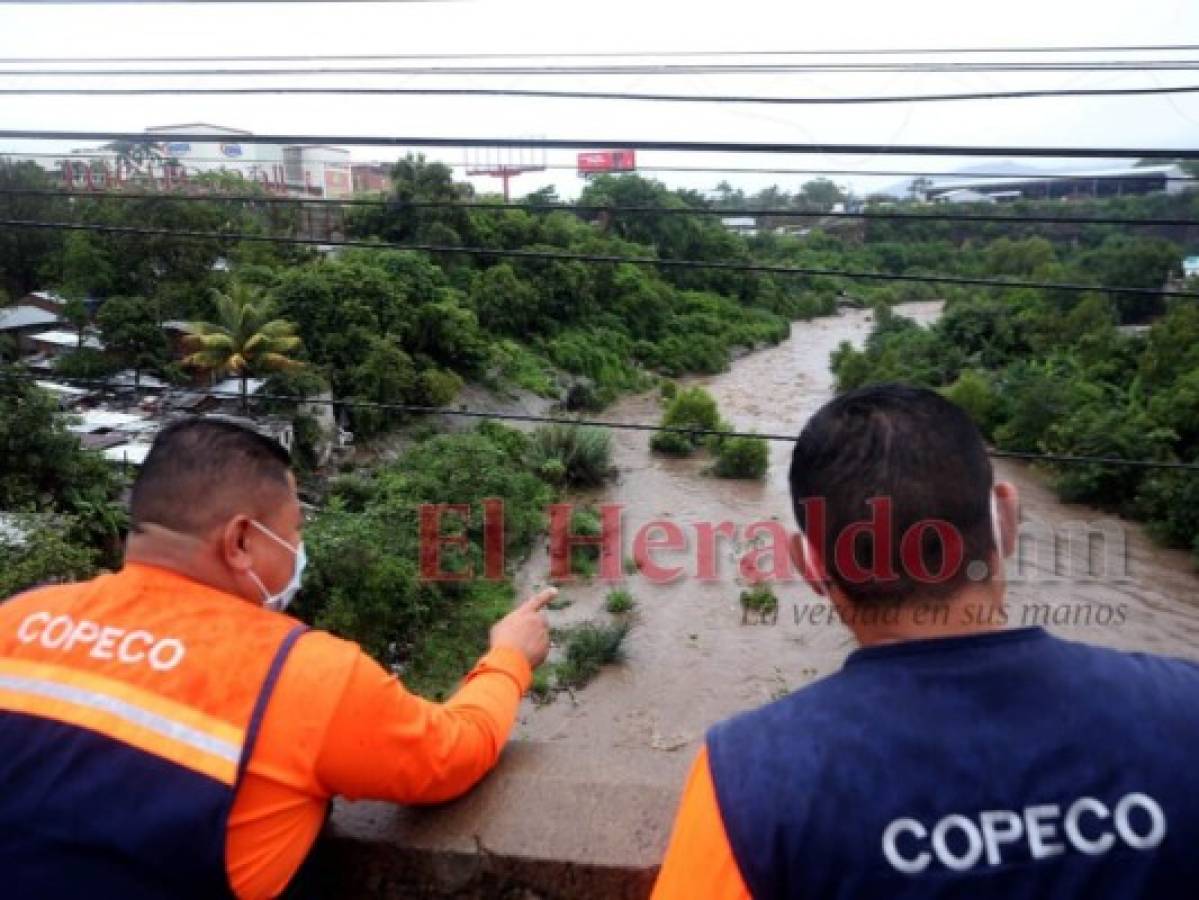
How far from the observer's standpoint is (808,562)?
105 cm

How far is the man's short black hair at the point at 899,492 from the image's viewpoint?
921 millimetres

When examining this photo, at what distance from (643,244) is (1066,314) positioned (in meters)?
13.2

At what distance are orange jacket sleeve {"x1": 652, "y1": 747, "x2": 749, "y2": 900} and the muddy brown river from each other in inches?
303

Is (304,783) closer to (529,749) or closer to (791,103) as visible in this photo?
(529,749)

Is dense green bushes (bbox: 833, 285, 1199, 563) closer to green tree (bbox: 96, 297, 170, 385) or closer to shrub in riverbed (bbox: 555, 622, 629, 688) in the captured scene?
shrub in riverbed (bbox: 555, 622, 629, 688)

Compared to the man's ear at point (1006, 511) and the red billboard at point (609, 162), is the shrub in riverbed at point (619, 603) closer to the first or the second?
the red billboard at point (609, 162)

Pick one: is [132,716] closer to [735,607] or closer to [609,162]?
[609,162]

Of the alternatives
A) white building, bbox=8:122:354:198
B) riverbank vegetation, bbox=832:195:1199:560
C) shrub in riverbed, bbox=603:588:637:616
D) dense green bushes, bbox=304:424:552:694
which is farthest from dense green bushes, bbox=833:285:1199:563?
white building, bbox=8:122:354:198

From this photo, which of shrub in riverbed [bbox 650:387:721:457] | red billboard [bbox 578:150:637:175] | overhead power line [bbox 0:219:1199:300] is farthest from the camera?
shrub in riverbed [bbox 650:387:721:457]

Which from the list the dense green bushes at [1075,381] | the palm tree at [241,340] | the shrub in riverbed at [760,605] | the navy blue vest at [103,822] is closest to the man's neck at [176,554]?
the navy blue vest at [103,822]

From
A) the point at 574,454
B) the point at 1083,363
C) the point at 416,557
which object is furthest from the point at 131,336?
the point at 1083,363

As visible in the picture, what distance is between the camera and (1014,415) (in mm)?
20109

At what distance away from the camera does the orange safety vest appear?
1.02 meters

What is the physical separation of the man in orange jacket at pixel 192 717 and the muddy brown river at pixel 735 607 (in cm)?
735
